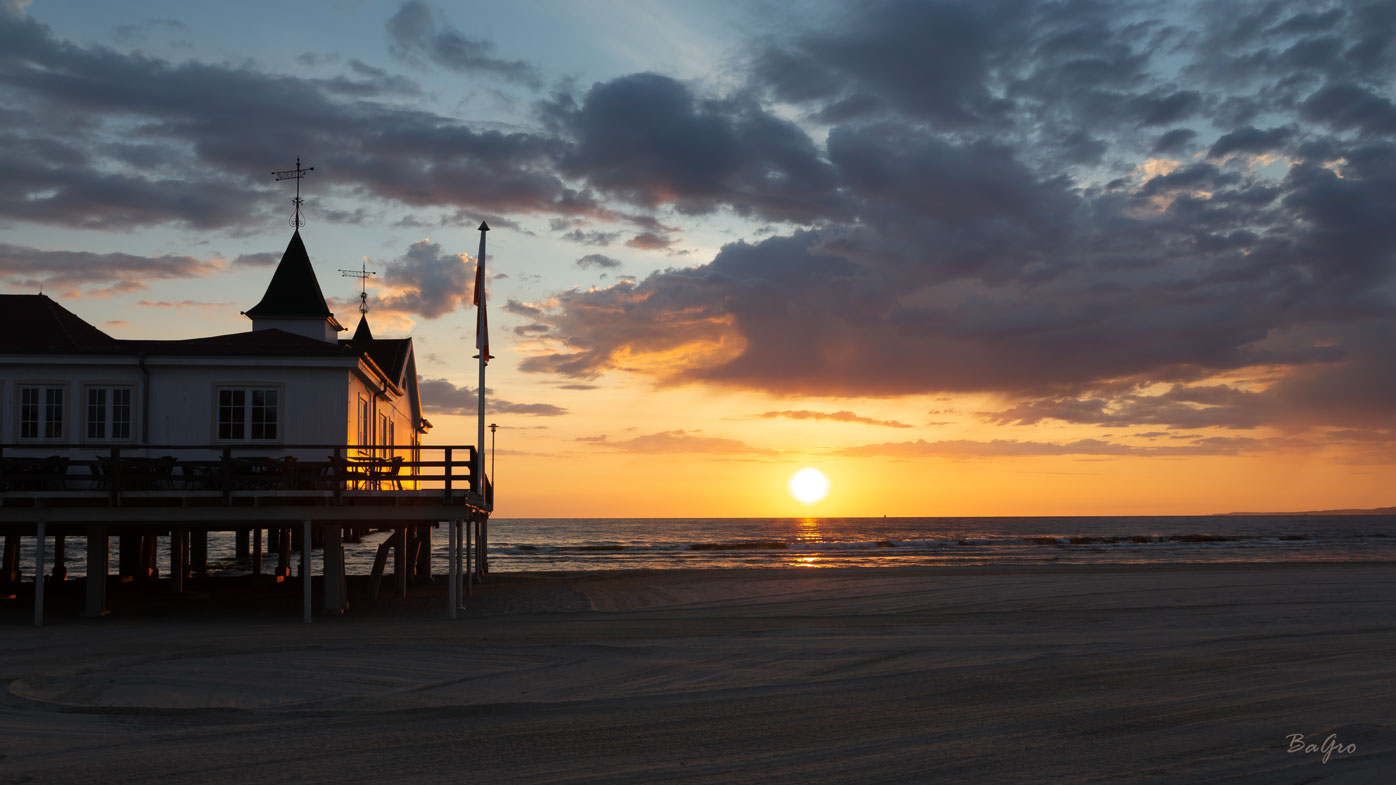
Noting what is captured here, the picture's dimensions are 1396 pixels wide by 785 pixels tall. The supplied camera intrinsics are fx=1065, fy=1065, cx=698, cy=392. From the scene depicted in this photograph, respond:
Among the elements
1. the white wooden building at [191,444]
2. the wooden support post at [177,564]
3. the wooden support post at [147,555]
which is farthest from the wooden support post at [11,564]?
the white wooden building at [191,444]

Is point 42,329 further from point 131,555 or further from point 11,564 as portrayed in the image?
point 11,564

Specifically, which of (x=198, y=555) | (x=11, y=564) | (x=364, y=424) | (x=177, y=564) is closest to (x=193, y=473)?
(x=364, y=424)

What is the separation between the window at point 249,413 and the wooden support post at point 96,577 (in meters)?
3.17

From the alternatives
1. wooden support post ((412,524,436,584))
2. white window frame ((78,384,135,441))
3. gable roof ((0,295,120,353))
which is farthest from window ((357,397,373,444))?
wooden support post ((412,524,436,584))

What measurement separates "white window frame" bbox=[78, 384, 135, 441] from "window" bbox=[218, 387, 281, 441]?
1.80 meters

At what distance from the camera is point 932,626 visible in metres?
19.8

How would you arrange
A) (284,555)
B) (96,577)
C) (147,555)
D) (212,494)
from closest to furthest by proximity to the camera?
1. (212,494)
2. (96,577)
3. (147,555)
4. (284,555)

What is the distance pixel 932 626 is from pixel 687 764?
11.0m

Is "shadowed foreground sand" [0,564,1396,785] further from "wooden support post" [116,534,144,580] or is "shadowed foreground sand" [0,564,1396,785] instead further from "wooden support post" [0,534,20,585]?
"wooden support post" [0,534,20,585]

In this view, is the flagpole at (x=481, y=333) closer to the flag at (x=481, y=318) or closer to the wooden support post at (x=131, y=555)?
the flag at (x=481, y=318)

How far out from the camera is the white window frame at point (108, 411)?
2269 centimetres

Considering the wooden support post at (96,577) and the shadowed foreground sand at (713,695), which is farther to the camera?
the wooden support post at (96,577)

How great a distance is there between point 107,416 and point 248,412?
287 cm

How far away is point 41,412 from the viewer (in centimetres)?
2258
